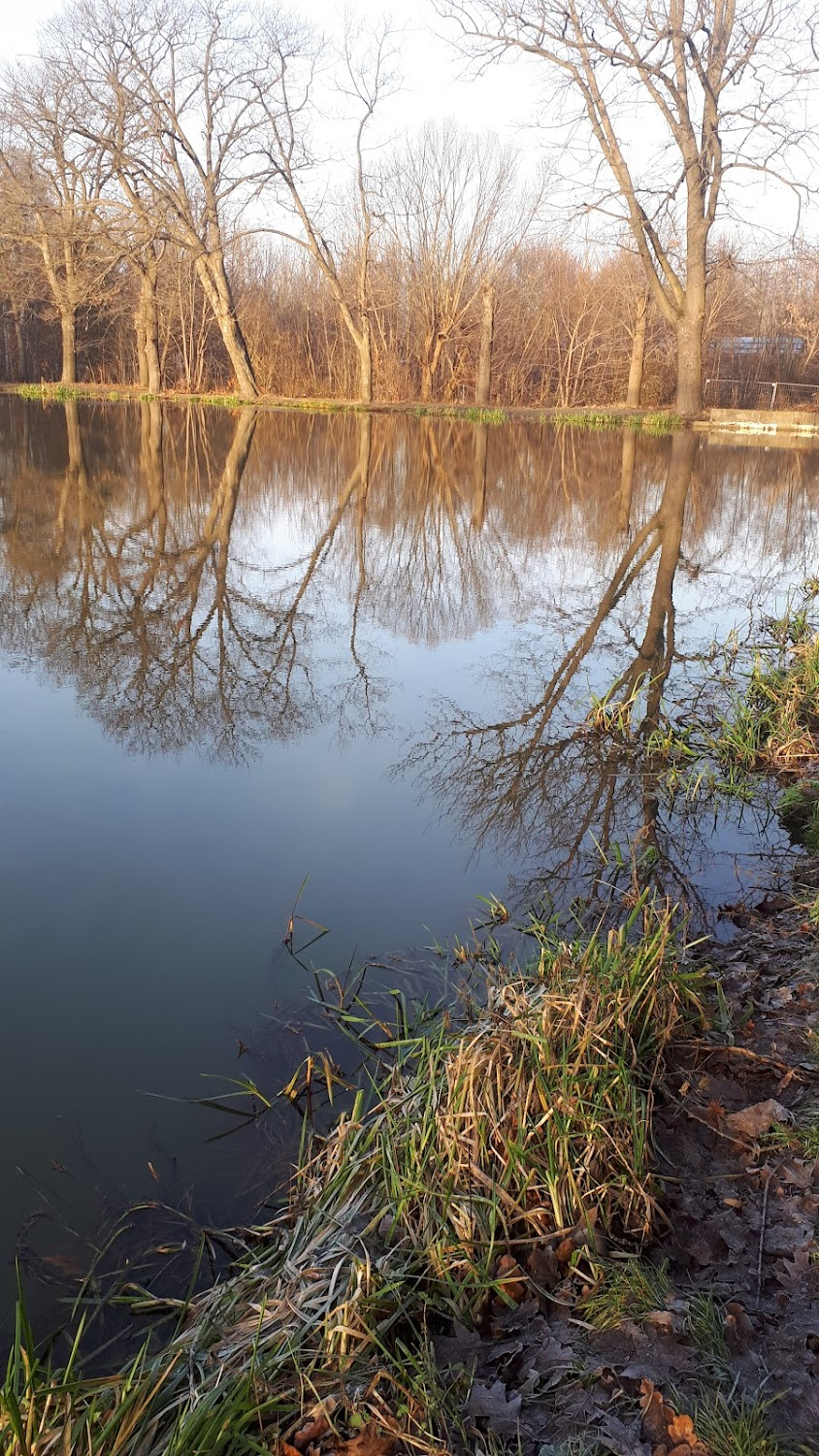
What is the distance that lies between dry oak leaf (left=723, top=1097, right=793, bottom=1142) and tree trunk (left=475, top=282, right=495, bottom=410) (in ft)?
81.7

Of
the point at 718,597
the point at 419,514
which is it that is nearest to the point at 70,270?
the point at 419,514

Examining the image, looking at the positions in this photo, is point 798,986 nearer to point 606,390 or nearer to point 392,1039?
point 392,1039

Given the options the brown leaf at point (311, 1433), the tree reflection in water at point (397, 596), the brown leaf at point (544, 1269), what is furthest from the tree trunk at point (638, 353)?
the brown leaf at point (311, 1433)

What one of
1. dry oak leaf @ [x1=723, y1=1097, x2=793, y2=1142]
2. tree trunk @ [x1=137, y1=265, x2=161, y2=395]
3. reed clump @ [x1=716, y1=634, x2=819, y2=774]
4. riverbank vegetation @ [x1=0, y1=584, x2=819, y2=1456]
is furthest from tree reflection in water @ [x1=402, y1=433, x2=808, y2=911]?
tree trunk @ [x1=137, y1=265, x2=161, y2=395]

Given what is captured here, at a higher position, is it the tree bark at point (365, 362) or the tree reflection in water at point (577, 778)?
the tree bark at point (365, 362)

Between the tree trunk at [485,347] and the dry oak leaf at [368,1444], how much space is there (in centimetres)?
→ 2580

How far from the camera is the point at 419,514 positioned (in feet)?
36.8

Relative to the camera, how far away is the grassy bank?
2362 centimetres

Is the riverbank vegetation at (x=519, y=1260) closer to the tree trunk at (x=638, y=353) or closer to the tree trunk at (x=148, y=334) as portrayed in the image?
the tree trunk at (x=638, y=353)

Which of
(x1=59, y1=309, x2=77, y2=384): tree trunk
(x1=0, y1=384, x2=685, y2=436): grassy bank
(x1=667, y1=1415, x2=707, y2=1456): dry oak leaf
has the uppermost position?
(x1=59, y1=309, x2=77, y2=384): tree trunk

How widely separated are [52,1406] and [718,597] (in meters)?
7.86

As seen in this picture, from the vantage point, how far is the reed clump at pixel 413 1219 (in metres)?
1.71

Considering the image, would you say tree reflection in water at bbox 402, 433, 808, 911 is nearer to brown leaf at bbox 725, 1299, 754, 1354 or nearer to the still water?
the still water

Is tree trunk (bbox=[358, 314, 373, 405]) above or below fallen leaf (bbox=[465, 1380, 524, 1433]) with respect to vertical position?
above
